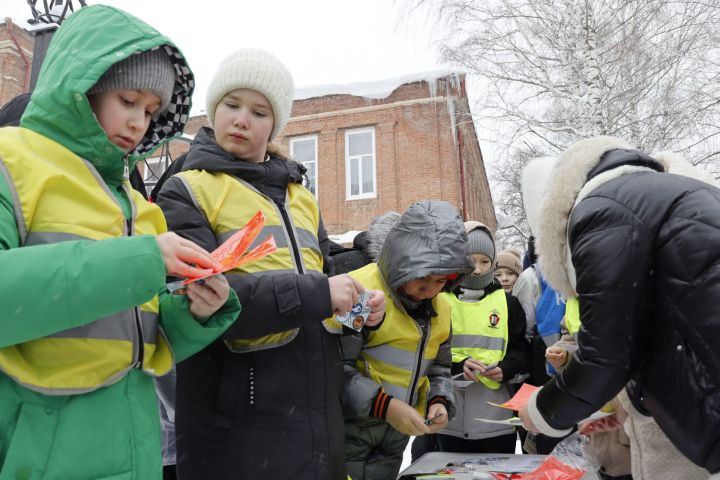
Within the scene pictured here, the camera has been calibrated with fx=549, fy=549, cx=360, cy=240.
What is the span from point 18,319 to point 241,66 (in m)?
1.20

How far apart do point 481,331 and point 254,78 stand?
2.30m

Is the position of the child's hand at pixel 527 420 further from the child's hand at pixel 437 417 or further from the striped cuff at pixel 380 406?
the striped cuff at pixel 380 406

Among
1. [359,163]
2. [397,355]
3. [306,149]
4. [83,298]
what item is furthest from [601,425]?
[306,149]

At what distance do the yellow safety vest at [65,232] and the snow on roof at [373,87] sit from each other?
48.9 ft

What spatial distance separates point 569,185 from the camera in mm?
1872

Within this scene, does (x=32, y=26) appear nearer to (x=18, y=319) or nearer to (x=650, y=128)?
(x=18, y=319)

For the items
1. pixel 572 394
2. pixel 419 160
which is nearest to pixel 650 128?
pixel 419 160

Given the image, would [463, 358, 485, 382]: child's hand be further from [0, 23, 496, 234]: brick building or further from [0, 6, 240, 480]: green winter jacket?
[0, 23, 496, 234]: brick building

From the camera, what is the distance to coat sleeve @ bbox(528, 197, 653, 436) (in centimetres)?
158

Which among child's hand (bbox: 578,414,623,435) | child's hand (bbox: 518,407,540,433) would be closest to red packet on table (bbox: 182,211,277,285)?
child's hand (bbox: 518,407,540,433)

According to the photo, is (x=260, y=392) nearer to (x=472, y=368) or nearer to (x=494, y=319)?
(x=472, y=368)

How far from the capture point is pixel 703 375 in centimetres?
143

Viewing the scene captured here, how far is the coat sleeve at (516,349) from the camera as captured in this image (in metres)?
3.49

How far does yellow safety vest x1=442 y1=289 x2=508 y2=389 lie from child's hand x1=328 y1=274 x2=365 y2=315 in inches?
76.5
